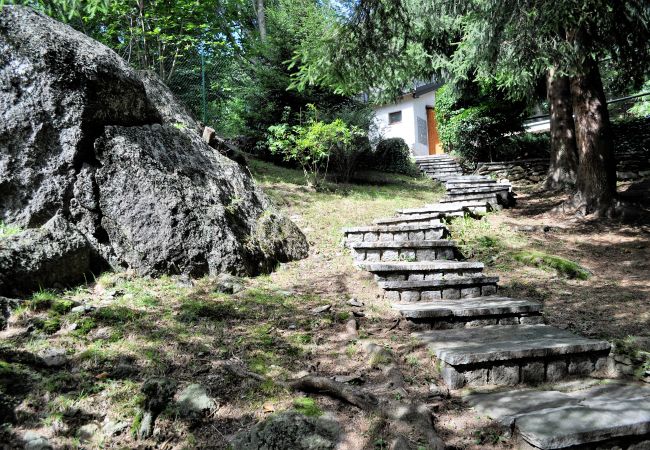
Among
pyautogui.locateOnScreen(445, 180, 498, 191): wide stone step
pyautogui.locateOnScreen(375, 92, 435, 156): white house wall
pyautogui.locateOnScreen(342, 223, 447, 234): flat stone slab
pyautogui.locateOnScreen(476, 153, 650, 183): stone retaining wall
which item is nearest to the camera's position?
pyautogui.locateOnScreen(342, 223, 447, 234): flat stone slab

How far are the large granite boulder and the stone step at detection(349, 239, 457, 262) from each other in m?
1.17

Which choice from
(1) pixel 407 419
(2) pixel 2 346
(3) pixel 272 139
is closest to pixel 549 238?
(1) pixel 407 419

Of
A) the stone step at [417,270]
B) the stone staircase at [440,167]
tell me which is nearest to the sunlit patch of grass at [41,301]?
the stone step at [417,270]

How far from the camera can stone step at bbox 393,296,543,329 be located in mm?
3533

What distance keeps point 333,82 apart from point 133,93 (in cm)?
262

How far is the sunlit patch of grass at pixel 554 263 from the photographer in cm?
499

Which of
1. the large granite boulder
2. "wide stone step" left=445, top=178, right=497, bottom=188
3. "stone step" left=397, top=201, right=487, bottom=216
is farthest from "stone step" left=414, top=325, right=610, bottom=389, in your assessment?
"wide stone step" left=445, top=178, right=497, bottom=188

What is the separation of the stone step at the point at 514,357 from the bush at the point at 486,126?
10536mm

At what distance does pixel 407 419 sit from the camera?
223cm

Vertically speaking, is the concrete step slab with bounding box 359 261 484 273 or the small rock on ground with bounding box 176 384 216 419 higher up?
the concrete step slab with bounding box 359 261 484 273

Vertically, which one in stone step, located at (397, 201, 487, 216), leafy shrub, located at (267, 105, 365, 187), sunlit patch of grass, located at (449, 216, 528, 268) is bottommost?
sunlit patch of grass, located at (449, 216, 528, 268)

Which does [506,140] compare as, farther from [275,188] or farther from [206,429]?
[206,429]

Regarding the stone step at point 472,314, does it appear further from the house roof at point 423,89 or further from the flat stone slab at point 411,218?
the house roof at point 423,89

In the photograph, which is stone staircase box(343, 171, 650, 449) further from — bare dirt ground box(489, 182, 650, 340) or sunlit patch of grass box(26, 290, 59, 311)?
sunlit patch of grass box(26, 290, 59, 311)
